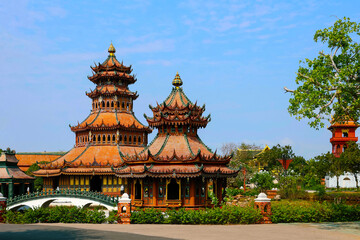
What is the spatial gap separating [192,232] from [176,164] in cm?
1254

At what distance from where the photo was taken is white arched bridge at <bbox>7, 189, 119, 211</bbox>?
38938mm

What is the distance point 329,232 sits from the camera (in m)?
24.0

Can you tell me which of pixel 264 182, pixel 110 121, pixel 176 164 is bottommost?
pixel 264 182

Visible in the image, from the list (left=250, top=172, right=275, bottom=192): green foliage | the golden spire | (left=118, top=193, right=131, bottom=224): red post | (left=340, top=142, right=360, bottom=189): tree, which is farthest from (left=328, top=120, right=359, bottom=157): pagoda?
(left=118, top=193, right=131, bottom=224): red post

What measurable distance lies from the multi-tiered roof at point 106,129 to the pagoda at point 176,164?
47.3ft

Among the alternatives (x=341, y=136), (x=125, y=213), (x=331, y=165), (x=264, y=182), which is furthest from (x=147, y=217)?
(x=341, y=136)

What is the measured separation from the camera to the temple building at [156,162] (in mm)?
35906

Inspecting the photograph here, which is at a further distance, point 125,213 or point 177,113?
point 177,113

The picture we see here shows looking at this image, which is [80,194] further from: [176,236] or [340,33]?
[340,33]

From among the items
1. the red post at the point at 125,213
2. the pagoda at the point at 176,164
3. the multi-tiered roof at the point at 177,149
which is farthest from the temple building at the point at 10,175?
the red post at the point at 125,213

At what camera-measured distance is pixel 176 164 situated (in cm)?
3625

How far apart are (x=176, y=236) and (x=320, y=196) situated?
3176cm

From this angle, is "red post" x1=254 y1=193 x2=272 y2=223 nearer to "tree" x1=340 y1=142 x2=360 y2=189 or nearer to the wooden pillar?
the wooden pillar

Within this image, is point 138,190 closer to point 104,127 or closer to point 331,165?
point 104,127
